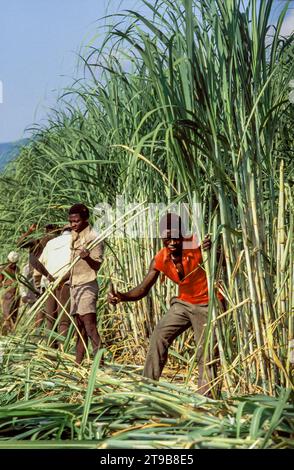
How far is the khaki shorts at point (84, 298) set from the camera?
7410 mm

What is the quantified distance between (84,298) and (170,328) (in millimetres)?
1423

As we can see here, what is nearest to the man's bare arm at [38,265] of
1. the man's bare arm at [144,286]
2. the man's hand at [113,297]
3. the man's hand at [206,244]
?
the man's bare arm at [144,286]

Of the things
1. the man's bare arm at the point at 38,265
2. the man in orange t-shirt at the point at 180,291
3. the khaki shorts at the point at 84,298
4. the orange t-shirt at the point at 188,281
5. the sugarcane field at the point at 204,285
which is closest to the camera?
the sugarcane field at the point at 204,285

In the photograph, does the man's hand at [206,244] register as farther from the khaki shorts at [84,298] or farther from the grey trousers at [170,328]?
the khaki shorts at [84,298]

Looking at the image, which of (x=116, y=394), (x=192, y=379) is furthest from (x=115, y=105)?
(x=116, y=394)

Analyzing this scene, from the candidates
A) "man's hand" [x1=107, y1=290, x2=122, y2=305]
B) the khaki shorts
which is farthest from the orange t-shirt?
the khaki shorts

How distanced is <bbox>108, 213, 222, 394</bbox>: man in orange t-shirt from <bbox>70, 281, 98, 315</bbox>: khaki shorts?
49.0 inches

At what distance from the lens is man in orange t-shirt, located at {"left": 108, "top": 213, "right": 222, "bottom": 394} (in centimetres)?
587

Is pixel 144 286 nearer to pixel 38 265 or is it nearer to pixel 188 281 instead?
pixel 188 281

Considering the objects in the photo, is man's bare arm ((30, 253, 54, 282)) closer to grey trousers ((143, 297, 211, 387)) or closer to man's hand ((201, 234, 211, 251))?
grey trousers ((143, 297, 211, 387))

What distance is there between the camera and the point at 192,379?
247 inches

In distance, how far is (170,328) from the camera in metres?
6.10

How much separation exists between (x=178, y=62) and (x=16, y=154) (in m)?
6.91
